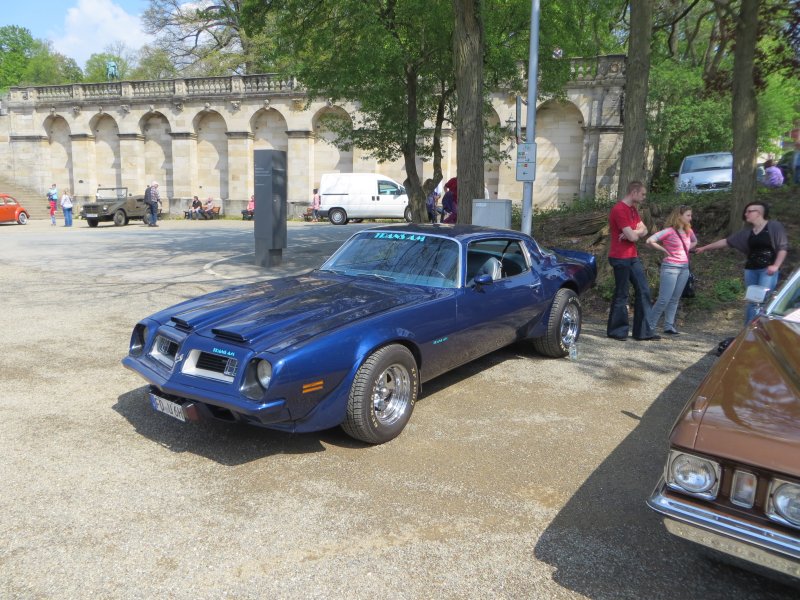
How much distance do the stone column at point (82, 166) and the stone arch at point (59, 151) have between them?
3.07 ft

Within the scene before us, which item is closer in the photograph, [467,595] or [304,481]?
[467,595]

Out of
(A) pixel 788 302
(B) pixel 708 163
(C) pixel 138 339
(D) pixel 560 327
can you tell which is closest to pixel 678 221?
(D) pixel 560 327

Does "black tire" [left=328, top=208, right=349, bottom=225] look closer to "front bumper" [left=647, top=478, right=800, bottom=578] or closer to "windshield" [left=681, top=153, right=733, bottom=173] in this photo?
"windshield" [left=681, top=153, right=733, bottom=173]

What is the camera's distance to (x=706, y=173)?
19.8 m

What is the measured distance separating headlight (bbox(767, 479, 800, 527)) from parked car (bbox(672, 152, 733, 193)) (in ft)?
58.7

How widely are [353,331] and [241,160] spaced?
112 feet

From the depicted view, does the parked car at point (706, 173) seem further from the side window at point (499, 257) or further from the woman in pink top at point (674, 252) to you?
the side window at point (499, 257)

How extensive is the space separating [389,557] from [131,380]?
370 cm

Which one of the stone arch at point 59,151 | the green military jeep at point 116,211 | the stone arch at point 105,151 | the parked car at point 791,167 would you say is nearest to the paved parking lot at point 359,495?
the parked car at point 791,167

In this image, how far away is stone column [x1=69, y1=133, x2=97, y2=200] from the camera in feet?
129

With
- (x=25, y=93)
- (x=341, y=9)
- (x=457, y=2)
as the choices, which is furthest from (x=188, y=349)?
(x=25, y=93)

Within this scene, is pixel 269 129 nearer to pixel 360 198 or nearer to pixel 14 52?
pixel 360 198

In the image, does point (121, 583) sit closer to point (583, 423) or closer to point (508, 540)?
point (508, 540)

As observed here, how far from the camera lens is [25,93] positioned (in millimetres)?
39969
